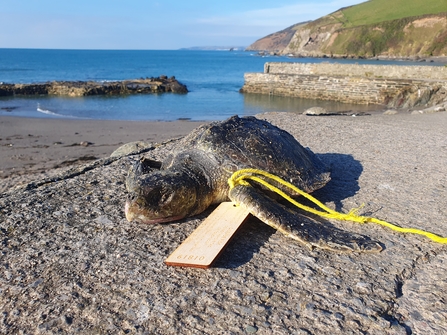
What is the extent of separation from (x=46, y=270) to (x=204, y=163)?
71.7 inches

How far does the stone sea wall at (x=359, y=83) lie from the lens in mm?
24328

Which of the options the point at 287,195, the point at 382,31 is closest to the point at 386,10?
the point at 382,31

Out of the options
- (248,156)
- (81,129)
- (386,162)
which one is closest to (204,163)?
(248,156)

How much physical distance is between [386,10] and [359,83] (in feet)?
381

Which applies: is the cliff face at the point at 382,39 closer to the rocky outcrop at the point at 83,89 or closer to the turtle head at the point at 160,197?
the rocky outcrop at the point at 83,89

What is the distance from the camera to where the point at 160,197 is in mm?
3447

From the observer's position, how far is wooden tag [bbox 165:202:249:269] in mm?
3016

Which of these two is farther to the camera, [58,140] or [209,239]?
[58,140]

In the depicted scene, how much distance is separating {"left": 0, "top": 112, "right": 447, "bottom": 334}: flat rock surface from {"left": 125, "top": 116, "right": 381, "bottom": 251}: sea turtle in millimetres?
172

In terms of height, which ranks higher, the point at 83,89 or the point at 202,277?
the point at 202,277

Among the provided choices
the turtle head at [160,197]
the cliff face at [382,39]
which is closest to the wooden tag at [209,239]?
the turtle head at [160,197]

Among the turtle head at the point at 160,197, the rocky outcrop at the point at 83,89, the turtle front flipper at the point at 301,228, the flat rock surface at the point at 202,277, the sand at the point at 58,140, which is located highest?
the turtle head at the point at 160,197

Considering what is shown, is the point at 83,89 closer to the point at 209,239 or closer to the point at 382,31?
the point at 209,239

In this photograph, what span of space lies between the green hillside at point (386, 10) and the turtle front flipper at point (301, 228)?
12221cm
